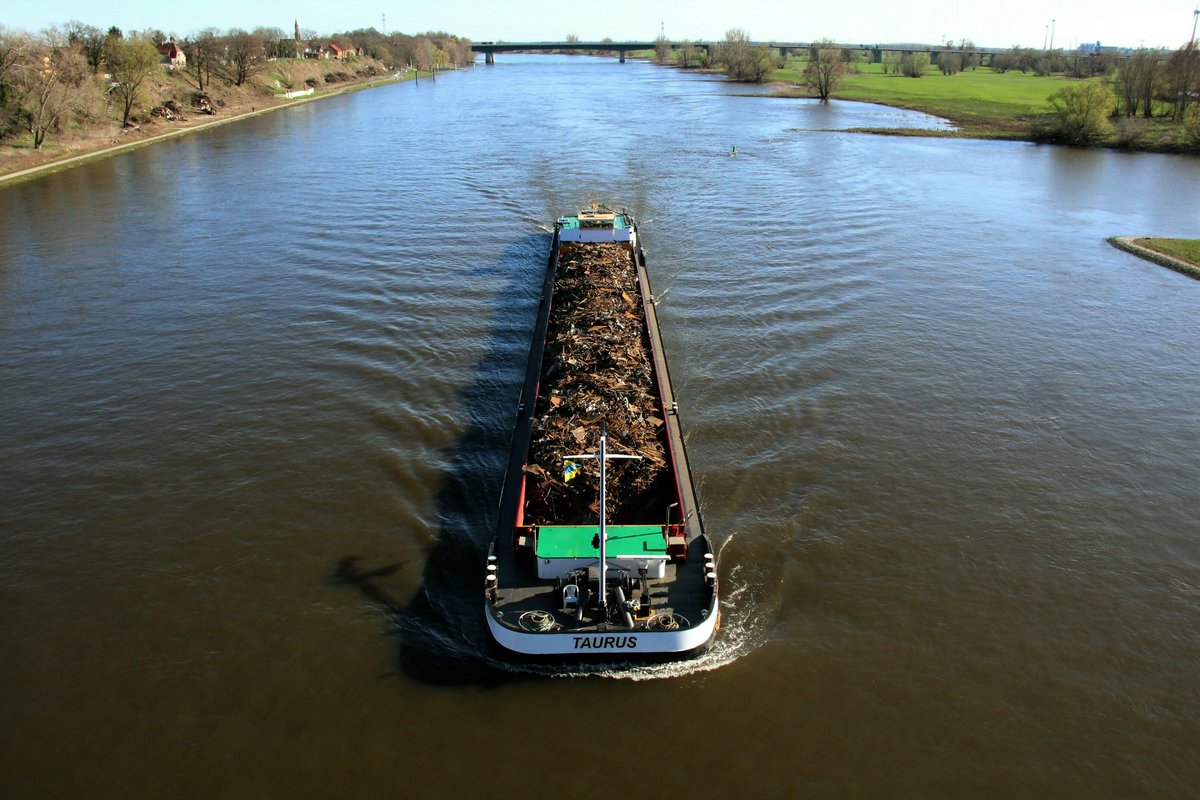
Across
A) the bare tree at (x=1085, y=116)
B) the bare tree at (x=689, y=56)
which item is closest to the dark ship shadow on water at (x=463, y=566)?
the bare tree at (x=1085, y=116)

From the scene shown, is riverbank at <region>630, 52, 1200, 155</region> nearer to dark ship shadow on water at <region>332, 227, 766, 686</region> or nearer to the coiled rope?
dark ship shadow on water at <region>332, 227, 766, 686</region>

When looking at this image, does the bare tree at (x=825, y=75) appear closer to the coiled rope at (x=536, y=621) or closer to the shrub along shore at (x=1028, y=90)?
the shrub along shore at (x=1028, y=90)

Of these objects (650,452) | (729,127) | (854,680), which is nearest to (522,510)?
(650,452)

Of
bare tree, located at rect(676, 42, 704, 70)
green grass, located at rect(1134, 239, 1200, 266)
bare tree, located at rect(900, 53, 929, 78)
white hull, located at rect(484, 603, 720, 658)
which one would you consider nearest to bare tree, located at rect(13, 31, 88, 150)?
white hull, located at rect(484, 603, 720, 658)

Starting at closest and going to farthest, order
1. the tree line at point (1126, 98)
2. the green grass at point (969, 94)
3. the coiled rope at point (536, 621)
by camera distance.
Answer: the coiled rope at point (536, 621) → the tree line at point (1126, 98) → the green grass at point (969, 94)

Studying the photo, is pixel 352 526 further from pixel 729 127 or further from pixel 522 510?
pixel 729 127

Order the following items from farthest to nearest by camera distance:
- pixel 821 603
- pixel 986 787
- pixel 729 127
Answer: pixel 729 127, pixel 821 603, pixel 986 787
